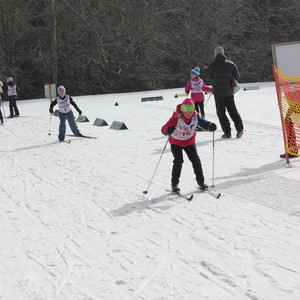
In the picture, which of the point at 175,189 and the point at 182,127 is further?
the point at 175,189

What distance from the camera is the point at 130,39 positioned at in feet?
124

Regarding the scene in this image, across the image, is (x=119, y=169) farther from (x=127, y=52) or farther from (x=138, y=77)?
(x=127, y=52)

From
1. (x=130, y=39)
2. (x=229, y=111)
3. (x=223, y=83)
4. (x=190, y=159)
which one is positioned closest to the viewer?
(x=190, y=159)

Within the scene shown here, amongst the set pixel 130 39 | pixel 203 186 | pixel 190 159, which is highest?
pixel 130 39

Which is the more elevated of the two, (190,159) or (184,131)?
(184,131)

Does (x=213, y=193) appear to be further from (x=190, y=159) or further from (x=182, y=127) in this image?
(x=182, y=127)

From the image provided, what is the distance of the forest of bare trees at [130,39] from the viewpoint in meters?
35.0

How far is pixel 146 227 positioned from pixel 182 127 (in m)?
1.69

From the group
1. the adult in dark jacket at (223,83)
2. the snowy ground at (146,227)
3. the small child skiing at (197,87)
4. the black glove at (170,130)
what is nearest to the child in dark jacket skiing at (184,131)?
the black glove at (170,130)

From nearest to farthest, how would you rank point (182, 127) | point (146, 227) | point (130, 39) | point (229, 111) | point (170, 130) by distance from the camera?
point (146, 227), point (170, 130), point (182, 127), point (229, 111), point (130, 39)

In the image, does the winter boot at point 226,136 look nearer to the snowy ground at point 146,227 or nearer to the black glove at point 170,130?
the snowy ground at point 146,227

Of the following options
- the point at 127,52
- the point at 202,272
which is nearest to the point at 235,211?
the point at 202,272

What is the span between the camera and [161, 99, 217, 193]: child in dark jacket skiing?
22.0ft

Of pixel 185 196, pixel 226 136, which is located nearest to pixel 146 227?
pixel 185 196
